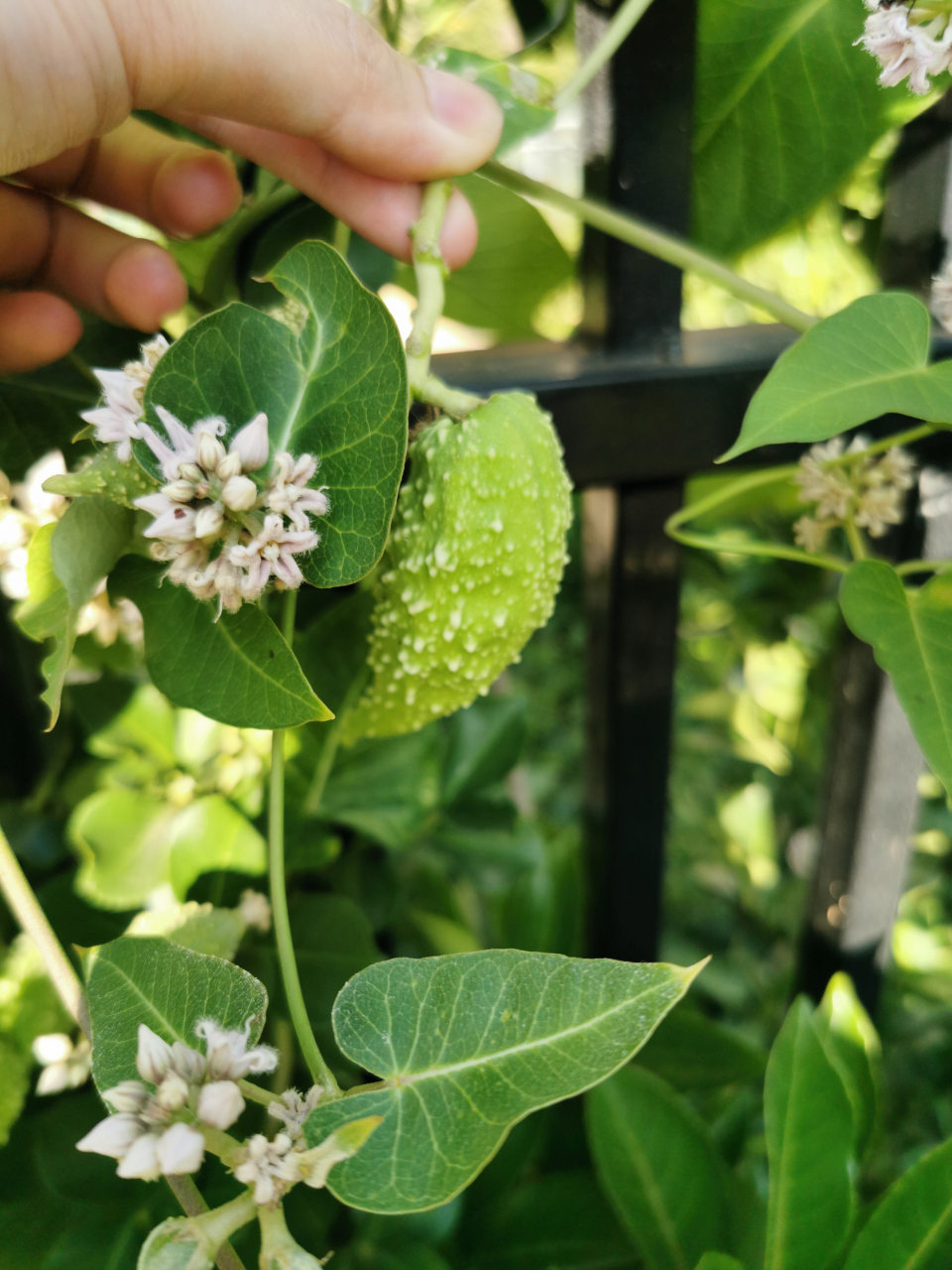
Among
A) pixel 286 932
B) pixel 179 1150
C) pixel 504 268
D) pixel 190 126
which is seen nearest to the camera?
pixel 179 1150

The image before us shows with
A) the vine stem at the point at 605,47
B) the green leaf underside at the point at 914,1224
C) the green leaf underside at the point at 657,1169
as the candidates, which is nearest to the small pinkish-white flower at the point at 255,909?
the green leaf underside at the point at 657,1169

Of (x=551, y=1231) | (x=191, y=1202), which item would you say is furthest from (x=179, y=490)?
(x=551, y=1231)

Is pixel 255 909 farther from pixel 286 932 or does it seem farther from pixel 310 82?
pixel 310 82

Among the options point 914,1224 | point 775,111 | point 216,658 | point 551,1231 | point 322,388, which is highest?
point 775,111

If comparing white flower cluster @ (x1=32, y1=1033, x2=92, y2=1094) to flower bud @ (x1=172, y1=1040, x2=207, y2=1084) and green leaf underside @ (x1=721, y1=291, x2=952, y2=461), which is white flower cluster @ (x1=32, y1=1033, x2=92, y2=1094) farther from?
green leaf underside @ (x1=721, y1=291, x2=952, y2=461)

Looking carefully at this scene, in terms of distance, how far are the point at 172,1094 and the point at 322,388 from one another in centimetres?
25

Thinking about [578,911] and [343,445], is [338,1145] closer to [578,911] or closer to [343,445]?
[343,445]

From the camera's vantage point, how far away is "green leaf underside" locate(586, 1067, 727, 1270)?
1.75 ft

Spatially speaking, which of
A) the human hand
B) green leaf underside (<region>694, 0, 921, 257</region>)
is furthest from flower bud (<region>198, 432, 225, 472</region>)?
green leaf underside (<region>694, 0, 921, 257</region>)

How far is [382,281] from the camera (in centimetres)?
60

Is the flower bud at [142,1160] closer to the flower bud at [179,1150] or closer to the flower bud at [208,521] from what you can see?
the flower bud at [179,1150]

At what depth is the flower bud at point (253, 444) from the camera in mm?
319

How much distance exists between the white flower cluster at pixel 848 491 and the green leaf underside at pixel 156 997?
0.40m

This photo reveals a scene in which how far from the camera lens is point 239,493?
310 mm
